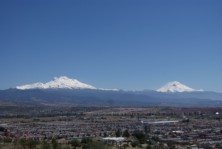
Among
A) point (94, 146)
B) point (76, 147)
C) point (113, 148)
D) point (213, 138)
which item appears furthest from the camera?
point (213, 138)

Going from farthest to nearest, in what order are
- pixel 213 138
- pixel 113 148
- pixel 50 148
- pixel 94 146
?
pixel 213 138 → pixel 113 148 → pixel 50 148 → pixel 94 146

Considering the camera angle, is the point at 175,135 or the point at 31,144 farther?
the point at 175,135

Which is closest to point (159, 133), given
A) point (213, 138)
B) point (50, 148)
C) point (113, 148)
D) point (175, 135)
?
point (175, 135)

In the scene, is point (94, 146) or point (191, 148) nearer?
point (94, 146)

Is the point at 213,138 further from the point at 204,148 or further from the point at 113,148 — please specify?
the point at 113,148

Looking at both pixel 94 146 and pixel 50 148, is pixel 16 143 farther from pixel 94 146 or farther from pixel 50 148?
pixel 94 146

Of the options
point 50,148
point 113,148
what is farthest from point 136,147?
point 50,148

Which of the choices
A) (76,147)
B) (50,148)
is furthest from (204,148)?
(50,148)

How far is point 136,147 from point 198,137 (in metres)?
18.4

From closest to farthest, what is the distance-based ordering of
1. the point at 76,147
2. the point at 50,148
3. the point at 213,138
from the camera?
the point at 50,148, the point at 76,147, the point at 213,138

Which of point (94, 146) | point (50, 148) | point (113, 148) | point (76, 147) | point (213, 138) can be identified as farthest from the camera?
point (213, 138)

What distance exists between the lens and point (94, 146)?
43.3 m

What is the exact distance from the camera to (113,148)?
51.0 metres

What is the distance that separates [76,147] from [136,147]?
7.32m
